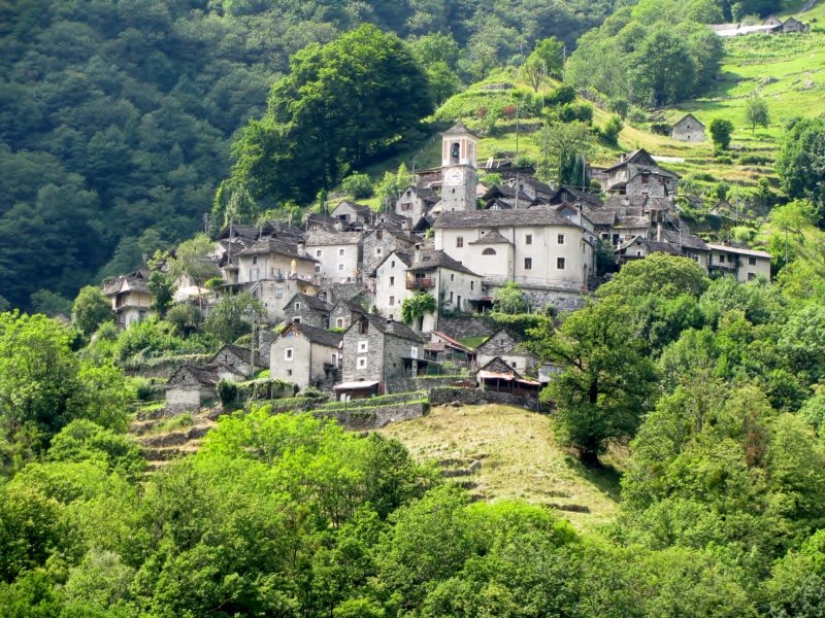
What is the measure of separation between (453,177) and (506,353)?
26081 mm

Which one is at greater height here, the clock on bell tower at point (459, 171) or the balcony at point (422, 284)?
the clock on bell tower at point (459, 171)

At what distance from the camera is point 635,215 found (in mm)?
115750

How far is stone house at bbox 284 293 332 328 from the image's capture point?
341ft

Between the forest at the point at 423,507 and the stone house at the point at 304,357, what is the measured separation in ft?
24.7

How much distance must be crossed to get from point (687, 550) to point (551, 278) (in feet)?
127

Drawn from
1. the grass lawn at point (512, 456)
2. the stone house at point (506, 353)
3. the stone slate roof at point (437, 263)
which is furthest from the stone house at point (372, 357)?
the stone slate roof at point (437, 263)

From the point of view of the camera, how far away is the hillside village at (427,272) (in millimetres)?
95375

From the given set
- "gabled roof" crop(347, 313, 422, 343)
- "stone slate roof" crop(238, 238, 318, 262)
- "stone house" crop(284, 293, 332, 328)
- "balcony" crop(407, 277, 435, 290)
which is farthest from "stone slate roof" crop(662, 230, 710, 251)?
"gabled roof" crop(347, 313, 422, 343)

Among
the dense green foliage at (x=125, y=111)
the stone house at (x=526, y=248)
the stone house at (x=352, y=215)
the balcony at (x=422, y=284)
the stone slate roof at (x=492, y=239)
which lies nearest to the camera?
the balcony at (x=422, y=284)

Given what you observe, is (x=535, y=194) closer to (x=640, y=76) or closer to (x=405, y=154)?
(x=405, y=154)

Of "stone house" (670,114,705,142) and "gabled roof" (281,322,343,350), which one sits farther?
"stone house" (670,114,705,142)

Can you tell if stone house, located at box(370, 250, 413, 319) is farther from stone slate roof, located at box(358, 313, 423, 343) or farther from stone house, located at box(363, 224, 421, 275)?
stone slate roof, located at box(358, 313, 423, 343)

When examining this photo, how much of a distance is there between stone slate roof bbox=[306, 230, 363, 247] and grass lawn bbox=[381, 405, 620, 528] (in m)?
26.4

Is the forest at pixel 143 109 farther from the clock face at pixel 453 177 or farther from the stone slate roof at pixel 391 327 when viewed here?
the stone slate roof at pixel 391 327
